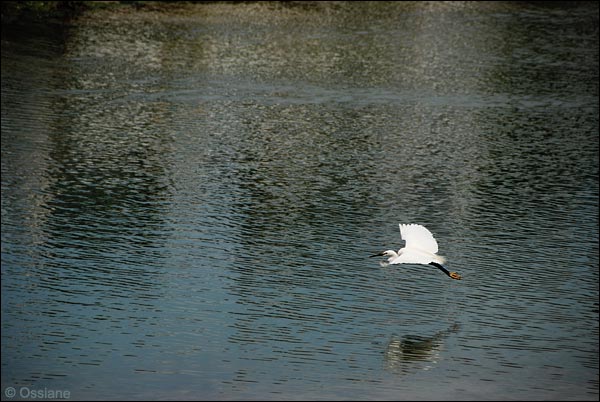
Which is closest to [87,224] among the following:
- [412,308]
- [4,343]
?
[4,343]

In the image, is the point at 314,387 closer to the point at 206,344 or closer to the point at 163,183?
the point at 206,344

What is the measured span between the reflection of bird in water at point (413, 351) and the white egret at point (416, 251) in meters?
1.53

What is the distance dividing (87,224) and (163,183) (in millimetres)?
4961

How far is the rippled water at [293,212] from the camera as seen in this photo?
2269 cm

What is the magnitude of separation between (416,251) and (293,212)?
9772 millimetres

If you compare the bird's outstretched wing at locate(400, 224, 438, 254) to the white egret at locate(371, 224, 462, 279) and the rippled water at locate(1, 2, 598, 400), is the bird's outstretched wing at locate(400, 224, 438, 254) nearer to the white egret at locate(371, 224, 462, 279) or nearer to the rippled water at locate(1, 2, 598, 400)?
the white egret at locate(371, 224, 462, 279)

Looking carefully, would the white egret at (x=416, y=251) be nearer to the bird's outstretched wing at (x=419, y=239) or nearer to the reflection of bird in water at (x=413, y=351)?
the bird's outstretched wing at (x=419, y=239)

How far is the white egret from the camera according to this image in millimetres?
23672

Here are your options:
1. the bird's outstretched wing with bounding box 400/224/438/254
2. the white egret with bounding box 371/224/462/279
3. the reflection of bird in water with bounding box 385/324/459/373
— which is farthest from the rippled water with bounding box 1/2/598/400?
the bird's outstretched wing with bounding box 400/224/438/254

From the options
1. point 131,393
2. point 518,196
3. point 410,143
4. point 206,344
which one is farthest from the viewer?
point 410,143

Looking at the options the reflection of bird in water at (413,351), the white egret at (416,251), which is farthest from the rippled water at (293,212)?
the white egret at (416,251)

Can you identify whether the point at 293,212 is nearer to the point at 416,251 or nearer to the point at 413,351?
the point at 416,251

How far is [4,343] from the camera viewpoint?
23484 millimetres

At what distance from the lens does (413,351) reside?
2330cm
